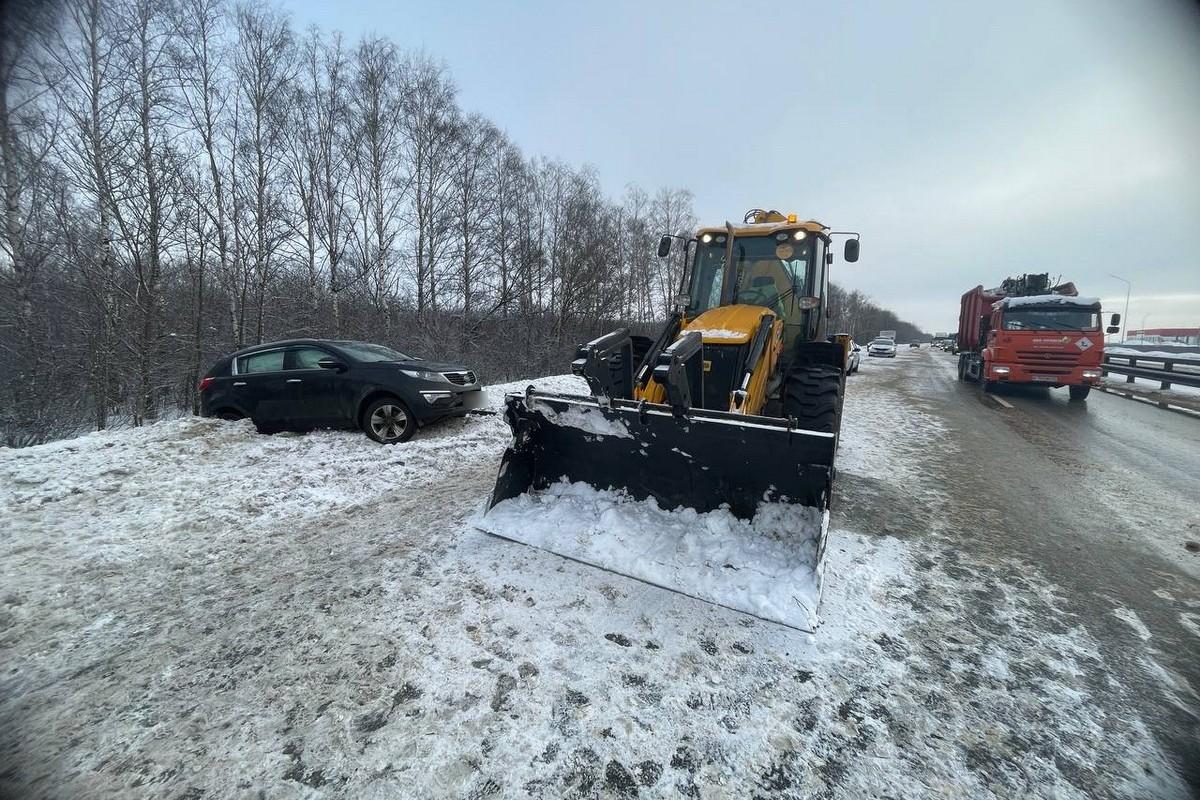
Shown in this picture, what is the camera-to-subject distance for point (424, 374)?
679 cm

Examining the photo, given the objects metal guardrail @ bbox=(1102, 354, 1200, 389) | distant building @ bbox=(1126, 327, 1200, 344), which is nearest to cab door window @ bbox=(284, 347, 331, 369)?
metal guardrail @ bbox=(1102, 354, 1200, 389)

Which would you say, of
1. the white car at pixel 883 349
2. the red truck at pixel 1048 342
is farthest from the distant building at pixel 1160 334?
the red truck at pixel 1048 342

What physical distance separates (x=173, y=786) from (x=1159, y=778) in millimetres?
3945

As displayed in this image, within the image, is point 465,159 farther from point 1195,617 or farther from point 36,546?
point 1195,617

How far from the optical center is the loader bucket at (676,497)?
10.2 ft

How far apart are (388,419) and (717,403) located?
4685 millimetres

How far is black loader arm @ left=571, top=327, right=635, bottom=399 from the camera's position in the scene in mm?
4676

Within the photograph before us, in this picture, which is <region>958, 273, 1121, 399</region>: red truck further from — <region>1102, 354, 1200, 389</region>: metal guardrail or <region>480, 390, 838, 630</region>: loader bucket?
<region>480, 390, 838, 630</region>: loader bucket

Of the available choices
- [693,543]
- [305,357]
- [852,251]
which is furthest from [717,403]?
[305,357]

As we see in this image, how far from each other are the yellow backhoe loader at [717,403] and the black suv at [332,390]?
9.40ft

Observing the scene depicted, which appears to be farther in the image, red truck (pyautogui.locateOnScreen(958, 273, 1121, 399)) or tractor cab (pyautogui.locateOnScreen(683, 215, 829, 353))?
red truck (pyautogui.locateOnScreen(958, 273, 1121, 399))

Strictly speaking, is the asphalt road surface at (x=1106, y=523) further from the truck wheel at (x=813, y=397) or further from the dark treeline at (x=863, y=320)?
the dark treeline at (x=863, y=320)

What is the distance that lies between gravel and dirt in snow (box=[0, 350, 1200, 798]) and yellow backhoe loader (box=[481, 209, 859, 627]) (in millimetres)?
549

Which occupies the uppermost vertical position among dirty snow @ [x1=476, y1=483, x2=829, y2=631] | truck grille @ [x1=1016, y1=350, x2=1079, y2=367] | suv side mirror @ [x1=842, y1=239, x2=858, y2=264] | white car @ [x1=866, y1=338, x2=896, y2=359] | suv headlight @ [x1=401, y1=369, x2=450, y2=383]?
suv side mirror @ [x1=842, y1=239, x2=858, y2=264]
